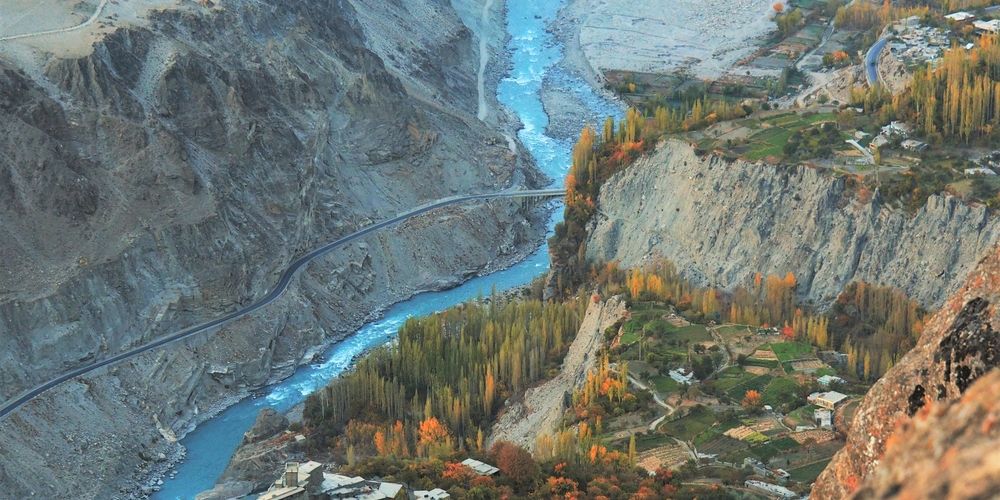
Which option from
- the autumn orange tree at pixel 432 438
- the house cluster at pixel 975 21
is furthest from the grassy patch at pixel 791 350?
the house cluster at pixel 975 21

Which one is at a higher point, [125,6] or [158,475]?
[125,6]

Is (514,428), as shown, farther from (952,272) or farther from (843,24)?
(843,24)

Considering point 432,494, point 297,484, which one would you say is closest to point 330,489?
point 297,484

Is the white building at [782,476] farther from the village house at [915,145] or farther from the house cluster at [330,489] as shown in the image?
the village house at [915,145]

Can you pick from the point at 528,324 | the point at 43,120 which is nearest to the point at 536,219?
the point at 528,324

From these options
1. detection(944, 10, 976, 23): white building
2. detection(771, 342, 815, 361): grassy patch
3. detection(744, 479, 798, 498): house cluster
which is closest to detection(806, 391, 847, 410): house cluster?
detection(771, 342, 815, 361): grassy patch

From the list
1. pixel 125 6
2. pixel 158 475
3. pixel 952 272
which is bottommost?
pixel 158 475

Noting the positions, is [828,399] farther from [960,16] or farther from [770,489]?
[960,16]
